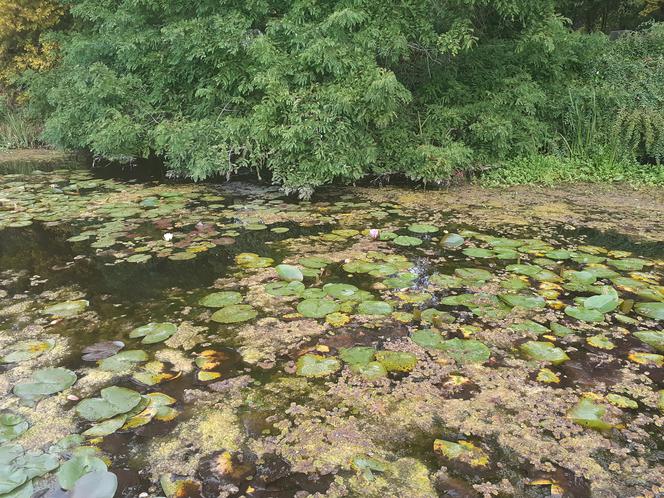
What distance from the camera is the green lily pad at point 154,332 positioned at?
2.41m

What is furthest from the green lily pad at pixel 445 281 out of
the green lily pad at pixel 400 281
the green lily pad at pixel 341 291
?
the green lily pad at pixel 341 291

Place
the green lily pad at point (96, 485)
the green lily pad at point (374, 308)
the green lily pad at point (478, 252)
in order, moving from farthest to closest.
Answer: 1. the green lily pad at point (478, 252)
2. the green lily pad at point (374, 308)
3. the green lily pad at point (96, 485)

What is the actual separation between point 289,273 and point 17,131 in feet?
32.1

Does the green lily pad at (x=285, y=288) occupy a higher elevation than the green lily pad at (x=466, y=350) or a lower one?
higher

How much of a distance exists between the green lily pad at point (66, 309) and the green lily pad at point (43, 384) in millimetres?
591

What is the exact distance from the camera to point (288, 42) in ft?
17.7

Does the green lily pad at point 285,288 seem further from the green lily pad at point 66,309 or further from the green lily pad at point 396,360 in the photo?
the green lily pad at point 66,309

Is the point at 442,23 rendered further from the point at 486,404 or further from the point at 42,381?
the point at 42,381

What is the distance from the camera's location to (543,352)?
7.40ft

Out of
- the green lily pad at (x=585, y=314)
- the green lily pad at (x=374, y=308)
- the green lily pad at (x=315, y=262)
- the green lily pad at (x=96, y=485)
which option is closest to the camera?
the green lily pad at (x=96, y=485)

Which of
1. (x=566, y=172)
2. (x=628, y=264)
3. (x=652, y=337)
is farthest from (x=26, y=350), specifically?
(x=566, y=172)

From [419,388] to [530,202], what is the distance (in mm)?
3538

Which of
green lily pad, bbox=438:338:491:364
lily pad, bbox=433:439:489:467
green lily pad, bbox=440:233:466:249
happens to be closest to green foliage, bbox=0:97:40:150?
green lily pad, bbox=440:233:466:249

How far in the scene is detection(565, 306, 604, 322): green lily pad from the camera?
254cm
